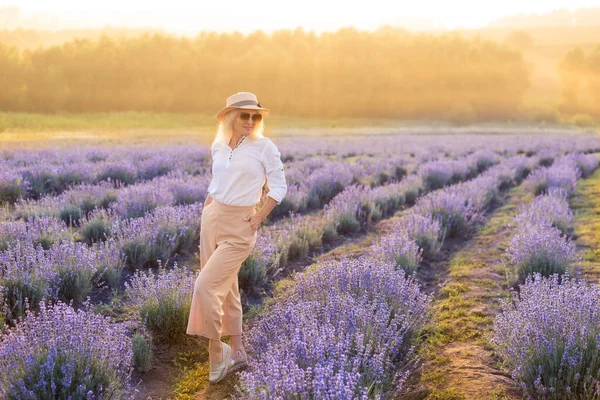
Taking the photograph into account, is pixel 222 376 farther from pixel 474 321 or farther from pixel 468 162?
pixel 468 162

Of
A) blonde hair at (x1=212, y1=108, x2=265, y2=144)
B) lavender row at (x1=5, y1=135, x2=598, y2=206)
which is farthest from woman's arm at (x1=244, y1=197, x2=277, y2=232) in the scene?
lavender row at (x1=5, y1=135, x2=598, y2=206)

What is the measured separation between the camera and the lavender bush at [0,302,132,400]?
248cm

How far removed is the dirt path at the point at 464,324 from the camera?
3.12 m

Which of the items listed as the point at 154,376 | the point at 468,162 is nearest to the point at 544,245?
the point at 154,376

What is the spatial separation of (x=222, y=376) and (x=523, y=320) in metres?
1.87

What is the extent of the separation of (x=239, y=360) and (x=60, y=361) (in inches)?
47.7

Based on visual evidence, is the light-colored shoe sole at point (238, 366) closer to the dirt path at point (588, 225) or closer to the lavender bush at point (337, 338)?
the lavender bush at point (337, 338)

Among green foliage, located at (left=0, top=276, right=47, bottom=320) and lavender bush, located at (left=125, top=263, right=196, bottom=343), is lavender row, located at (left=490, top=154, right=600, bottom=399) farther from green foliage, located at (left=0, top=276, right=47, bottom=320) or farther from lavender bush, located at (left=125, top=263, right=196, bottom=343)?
green foliage, located at (left=0, top=276, right=47, bottom=320)

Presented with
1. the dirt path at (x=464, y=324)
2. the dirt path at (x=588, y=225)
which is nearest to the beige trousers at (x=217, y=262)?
the dirt path at (x=464, y=324)

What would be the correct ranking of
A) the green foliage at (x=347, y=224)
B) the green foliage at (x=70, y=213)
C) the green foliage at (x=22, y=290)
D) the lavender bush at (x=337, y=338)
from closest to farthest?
the lavender bush at (x=337, y=338) → the green foliage at (x=22, y=290) → the green foliage at (x=70, y=213) → the green foliage at (x=347, y=224)

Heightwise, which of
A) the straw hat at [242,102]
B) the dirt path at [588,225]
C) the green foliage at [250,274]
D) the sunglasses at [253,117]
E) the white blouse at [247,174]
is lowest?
the dirt path at [588,225]

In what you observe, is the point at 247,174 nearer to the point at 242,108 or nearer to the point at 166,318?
the point at 242,108

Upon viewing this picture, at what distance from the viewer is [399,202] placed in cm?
971

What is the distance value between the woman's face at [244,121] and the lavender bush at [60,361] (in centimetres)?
142
